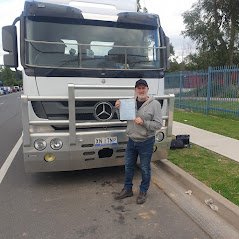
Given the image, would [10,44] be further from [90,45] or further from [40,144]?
[40,144]

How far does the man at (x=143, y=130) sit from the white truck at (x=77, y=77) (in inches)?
16.2

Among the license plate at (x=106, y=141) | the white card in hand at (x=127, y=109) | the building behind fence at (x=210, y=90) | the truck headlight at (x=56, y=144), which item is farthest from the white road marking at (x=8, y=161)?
the building behind fence at (x=210, y=90)

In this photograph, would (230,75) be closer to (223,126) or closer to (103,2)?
(223,126)

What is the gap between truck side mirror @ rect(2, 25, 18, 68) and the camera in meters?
3.87

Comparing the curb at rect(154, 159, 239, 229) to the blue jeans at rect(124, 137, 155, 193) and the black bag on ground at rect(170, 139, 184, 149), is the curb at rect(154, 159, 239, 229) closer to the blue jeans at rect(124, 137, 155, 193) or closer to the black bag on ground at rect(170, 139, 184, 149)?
the blue jeans at rect(124, 137, 155, 193)

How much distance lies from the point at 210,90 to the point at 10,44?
9190mm

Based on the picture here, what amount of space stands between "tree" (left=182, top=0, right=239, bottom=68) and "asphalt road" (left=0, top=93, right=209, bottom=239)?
21.9 meters

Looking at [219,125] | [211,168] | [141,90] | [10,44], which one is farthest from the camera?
[219,125]

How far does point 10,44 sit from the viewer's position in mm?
3900

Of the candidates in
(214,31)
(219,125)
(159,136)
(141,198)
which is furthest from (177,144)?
(214,31)

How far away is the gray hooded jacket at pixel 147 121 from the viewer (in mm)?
3280

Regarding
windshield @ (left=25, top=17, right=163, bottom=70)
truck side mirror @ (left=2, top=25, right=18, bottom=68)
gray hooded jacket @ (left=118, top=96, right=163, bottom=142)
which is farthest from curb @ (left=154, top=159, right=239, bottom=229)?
truck side mirror @ (left=2, top=25, right=18, bottom=68)

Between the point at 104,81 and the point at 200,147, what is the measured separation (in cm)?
347

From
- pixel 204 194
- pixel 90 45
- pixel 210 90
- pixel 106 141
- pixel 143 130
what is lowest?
pixel 204 194
